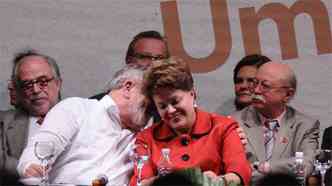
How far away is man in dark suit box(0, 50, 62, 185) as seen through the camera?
20.0ft

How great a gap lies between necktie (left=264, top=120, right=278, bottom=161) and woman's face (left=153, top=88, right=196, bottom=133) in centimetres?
68

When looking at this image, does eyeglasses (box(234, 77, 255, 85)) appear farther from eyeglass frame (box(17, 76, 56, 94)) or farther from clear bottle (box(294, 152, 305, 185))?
eyeglass frame (box(17, 76, 56, 94))

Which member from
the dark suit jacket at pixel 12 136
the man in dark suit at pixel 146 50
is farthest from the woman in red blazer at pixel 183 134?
the dark suit jacket at pixel 12 136

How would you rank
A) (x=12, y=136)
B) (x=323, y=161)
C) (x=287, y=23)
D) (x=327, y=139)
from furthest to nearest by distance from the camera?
(x=287, y=23) → (x=327, y=139) → (x=12, y=136) → (x=323, y=161)

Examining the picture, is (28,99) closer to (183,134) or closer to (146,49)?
(146,49)

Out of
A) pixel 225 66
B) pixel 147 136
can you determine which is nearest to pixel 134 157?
pixel 147 136

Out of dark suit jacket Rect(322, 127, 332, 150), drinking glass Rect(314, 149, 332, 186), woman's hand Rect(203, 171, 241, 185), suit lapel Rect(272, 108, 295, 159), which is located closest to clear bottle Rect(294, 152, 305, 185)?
drinking glass Rect(314, 149, 332, 186)

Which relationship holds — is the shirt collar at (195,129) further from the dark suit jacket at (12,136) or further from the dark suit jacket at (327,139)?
the dark suit jacket at (327,139)

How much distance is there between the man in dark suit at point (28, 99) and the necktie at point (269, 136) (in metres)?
1.18

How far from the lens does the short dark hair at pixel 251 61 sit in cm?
644

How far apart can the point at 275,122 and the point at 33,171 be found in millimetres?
1452

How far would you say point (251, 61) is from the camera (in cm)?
649

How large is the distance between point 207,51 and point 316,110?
0.73 m

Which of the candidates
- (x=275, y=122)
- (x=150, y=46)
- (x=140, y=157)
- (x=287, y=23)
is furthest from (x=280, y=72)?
(x=140, y=157)
